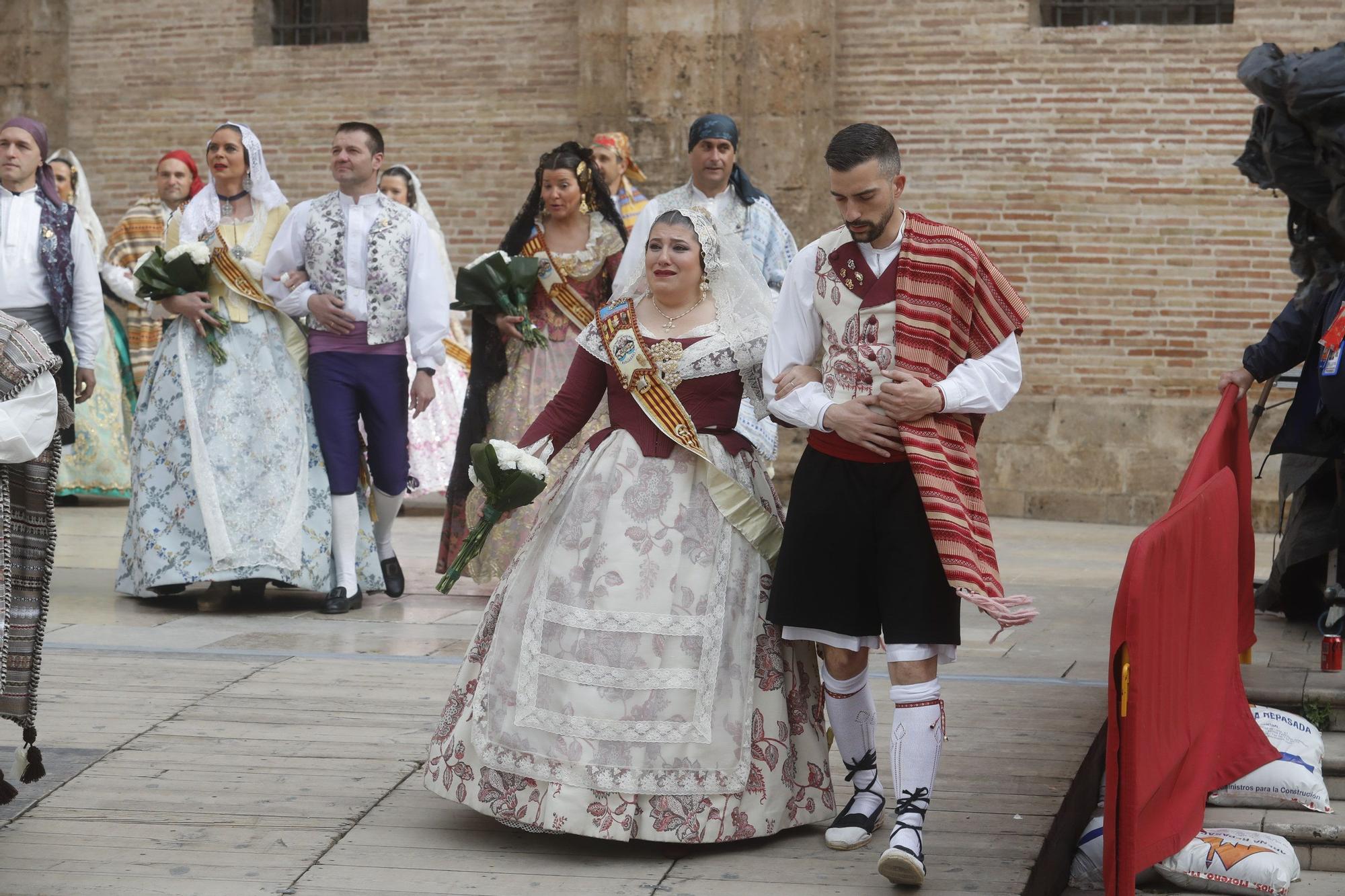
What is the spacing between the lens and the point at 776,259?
24.4 ft

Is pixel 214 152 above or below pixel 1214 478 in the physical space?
above

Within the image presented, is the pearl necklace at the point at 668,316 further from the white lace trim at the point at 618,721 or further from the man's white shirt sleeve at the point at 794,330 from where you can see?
the white lace trim at the point at 618,721

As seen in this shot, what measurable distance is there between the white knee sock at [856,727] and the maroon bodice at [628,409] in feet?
2.07

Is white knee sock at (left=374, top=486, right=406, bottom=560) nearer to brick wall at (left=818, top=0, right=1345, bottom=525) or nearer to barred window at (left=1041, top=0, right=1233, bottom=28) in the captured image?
brick wall at (left=818, top=0, right=1345, bottom=525)

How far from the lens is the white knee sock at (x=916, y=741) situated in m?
3.81

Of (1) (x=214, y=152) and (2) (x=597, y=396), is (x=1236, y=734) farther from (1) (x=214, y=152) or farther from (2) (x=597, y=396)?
(1) (x=214, y=152)

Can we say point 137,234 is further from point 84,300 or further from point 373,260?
point 373,260

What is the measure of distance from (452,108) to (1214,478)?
27.8ft

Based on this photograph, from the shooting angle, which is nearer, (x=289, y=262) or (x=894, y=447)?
(x=894, y=447)

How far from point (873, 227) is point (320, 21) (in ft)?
31.6

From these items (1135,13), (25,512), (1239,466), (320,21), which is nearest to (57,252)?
(25,512)

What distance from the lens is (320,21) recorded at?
1263cm

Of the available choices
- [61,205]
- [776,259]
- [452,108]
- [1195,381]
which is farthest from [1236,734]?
[452,108]

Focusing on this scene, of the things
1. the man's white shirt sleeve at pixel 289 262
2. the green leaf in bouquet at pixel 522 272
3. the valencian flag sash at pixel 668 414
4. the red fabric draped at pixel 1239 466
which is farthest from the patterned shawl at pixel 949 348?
the man's white shirt sleeve at pixel 289 262
